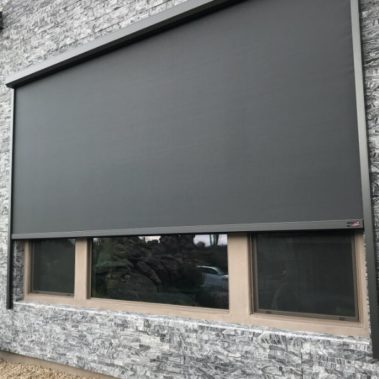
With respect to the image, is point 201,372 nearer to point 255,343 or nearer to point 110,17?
point 255,343

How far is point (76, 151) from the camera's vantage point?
455 centimetres

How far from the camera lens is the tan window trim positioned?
112 inches

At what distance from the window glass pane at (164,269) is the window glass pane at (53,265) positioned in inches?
15.3

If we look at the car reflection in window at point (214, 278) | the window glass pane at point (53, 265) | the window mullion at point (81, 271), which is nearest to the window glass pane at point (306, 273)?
the car reflection in window at point (214, 278)

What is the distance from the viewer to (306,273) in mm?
3066

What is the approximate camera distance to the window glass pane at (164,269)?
3586mm

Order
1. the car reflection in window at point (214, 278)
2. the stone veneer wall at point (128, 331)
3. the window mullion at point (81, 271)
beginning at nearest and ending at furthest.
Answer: the stone veneer wall at point (128, 331) < the car reflection in window at point (214, 278) < the window mullion at point (81, 271)

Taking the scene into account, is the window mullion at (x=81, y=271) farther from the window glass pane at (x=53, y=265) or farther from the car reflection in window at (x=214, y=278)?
the car reflection in window at (x=214, y=278)

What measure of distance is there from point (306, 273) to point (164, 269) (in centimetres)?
143

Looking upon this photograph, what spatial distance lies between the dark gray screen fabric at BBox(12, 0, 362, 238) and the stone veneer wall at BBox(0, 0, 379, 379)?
0.89 feet

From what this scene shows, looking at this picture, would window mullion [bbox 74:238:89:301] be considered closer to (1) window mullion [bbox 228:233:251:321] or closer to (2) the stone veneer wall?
(2) the stone veneer wall

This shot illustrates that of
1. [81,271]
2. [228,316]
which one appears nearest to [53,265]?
[81,271]

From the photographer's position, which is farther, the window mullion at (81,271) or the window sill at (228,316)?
the window mullion at (81,271)

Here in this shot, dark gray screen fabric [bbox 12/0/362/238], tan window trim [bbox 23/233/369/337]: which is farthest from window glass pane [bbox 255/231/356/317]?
dark gray screen fabric [bbox 12/0/362/238]
